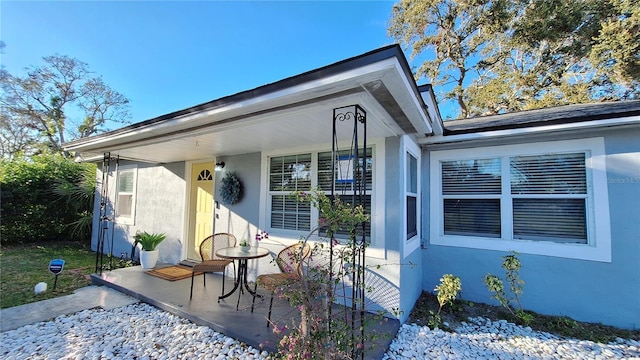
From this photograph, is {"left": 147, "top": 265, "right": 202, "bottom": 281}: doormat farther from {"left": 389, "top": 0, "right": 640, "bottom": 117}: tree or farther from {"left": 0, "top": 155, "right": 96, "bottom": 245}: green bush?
{"left": 389, "top": 0, "right": 640, "bottom": 117}: tree

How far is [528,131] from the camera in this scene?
12.3ft

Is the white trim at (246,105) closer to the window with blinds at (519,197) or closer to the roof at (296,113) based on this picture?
the roof at (296,113)

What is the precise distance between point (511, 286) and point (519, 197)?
1.34 m

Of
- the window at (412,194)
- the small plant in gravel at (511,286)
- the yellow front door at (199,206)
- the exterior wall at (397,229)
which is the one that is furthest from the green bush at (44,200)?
the small plant in gravel at (511,286)

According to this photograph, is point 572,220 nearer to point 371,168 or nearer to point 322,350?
point 371,168

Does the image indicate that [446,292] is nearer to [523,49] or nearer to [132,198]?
[132,198]

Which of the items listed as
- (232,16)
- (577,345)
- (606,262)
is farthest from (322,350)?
(232,16)

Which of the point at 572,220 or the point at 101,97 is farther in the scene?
the point at 101,97

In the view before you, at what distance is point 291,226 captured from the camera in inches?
192

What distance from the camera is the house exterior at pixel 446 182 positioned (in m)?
3.10

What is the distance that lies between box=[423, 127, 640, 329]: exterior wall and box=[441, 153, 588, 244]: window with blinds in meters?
0.30

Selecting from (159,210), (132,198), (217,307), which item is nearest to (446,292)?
(217,307)

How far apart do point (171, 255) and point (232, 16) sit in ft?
19.7

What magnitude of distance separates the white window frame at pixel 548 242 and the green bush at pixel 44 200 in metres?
11.0
